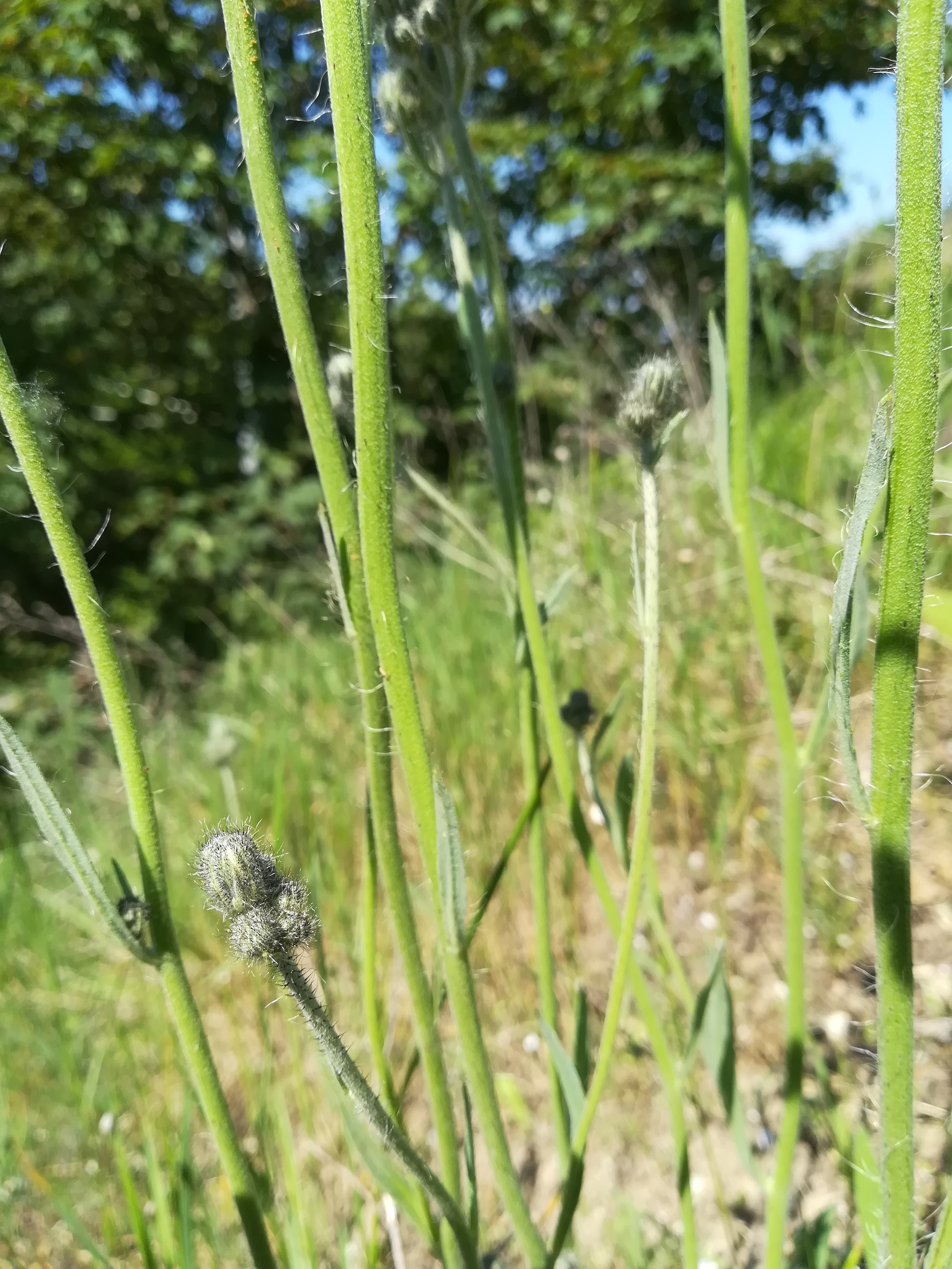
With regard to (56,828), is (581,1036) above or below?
below

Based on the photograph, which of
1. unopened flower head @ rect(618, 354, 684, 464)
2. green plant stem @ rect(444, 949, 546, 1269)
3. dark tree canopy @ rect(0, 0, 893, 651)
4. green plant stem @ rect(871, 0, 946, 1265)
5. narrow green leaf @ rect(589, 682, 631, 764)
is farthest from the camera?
dark tree canopy @ rect(0, 0, 893, 651)

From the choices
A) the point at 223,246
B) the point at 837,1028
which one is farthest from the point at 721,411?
the point at 223,246

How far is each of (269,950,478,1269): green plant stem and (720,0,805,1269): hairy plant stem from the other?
0.26m

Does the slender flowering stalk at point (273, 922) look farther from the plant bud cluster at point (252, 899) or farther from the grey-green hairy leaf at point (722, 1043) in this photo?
the grey-green hairy leaf at point (722, 1043)

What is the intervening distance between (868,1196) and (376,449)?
0.53m

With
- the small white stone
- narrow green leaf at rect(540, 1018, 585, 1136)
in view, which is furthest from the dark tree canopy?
narrow green leaf at rect(540, 1018, 585, 1136)

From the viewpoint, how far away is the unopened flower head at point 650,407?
538mm

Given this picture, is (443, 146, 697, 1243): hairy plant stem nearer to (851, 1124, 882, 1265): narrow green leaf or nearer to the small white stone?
(851, 1124, 882, 1265): narrow green leaf

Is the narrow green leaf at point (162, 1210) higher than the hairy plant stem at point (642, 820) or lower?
lower

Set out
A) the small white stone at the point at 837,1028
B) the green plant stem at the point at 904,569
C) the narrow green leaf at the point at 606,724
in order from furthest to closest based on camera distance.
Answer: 1. the small white stone at the point at 837,1028
2. the narrow green leaf at the point at 606,724
3. the green plant stem at the point at 904,569

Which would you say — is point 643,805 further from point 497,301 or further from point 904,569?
point 497,301

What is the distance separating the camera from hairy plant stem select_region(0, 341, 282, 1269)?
385 mm

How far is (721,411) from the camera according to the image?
0.55 m

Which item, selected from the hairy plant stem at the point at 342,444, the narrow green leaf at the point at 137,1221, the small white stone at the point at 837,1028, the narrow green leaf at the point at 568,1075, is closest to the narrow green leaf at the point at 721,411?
the hairy plant stem at the point at 342,444
